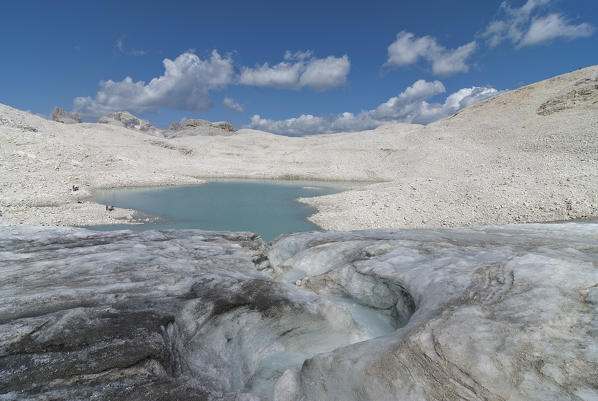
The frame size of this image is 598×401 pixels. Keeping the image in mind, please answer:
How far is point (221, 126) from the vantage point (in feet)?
347

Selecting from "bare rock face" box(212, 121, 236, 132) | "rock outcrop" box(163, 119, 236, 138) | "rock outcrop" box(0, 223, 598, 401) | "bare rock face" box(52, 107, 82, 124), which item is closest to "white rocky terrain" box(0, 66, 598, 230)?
"rock outcrop" box(0, 223, 598, 401)

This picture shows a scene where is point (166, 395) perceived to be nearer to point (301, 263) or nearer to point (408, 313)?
point (408, 313)

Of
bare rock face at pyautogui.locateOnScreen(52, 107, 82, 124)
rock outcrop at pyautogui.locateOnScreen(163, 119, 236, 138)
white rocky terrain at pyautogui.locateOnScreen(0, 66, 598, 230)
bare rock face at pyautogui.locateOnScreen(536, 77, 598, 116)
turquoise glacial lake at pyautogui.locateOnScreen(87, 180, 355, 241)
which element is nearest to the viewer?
white rocky terrain at pyautogui.locateOnScreen(0, 66, 598, 230)

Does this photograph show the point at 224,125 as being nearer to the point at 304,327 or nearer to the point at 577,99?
the point at 577,99

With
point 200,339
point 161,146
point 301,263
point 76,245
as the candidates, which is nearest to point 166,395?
point 200,339

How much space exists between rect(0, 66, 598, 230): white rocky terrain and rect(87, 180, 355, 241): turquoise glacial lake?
181 centimetres

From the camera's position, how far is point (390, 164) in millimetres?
41781

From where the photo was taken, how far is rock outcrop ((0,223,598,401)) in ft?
9.76

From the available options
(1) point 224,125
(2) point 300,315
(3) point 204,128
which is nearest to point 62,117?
(3) point 204,128

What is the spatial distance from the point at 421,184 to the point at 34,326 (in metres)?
21.9

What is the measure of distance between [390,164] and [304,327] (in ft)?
130

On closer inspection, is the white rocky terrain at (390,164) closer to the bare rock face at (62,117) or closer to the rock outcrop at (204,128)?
the rock outcrop at (204,128)

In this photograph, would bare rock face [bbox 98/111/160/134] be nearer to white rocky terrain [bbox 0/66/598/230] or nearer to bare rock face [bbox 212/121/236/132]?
bare rock face [bbox 212/121/236/132]

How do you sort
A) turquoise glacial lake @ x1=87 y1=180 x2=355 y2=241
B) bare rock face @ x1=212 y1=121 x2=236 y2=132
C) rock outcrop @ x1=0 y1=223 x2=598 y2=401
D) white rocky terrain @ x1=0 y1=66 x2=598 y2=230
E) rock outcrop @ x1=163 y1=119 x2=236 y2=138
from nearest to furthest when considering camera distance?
rock outcrop @ x1=0 y1=223 x2=598 y2=401 < white rocky terrain @ x1=0 y1=66 x2=598 y2=230 < turquoise glacial lake @ x1=87 y1=180 x2=355 y2=241 < rock outcrop @ x1=163 y1=119 x2=236 y2=138 < bare rock face @ x1=212 y1=121 x2=236 y2=132
